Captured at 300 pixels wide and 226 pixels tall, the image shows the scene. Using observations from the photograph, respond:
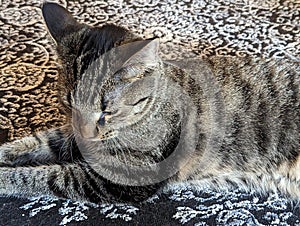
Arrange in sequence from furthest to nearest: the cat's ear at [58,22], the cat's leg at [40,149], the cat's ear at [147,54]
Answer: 1. the cat's leg at [40,149]
2. the cat's ear at [58,22]
3. the cat's ear at [147,54]

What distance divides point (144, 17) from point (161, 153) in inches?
30.4

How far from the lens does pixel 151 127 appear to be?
1167 millimetres

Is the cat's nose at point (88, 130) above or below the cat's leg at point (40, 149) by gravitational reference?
above

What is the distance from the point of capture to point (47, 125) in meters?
1.40

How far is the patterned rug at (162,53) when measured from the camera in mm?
1177

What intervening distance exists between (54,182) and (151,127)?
257 mm

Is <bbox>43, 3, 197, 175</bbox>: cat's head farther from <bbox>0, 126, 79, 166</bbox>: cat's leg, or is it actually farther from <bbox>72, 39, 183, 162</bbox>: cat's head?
<bbox>0, 126, 79, 166</bbox>: cat's leg

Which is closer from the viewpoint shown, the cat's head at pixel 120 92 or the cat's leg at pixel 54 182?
the cat's head at pixel 120 92

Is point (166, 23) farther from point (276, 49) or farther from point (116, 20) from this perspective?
point (276, 49)

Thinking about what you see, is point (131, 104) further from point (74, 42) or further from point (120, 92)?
point (74, 42)

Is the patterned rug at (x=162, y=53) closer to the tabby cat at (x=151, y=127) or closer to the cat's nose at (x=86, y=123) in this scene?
the tabby cat at (x=151, y=127)

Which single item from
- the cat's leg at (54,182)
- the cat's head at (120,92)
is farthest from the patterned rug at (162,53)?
the cat's head at (120,92)

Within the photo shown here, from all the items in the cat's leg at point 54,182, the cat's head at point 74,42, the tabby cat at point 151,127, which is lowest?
the cat's leg at point 54,182

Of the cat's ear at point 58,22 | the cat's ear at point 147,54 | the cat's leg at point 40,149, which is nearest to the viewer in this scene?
the cat's ear at point 147,54
